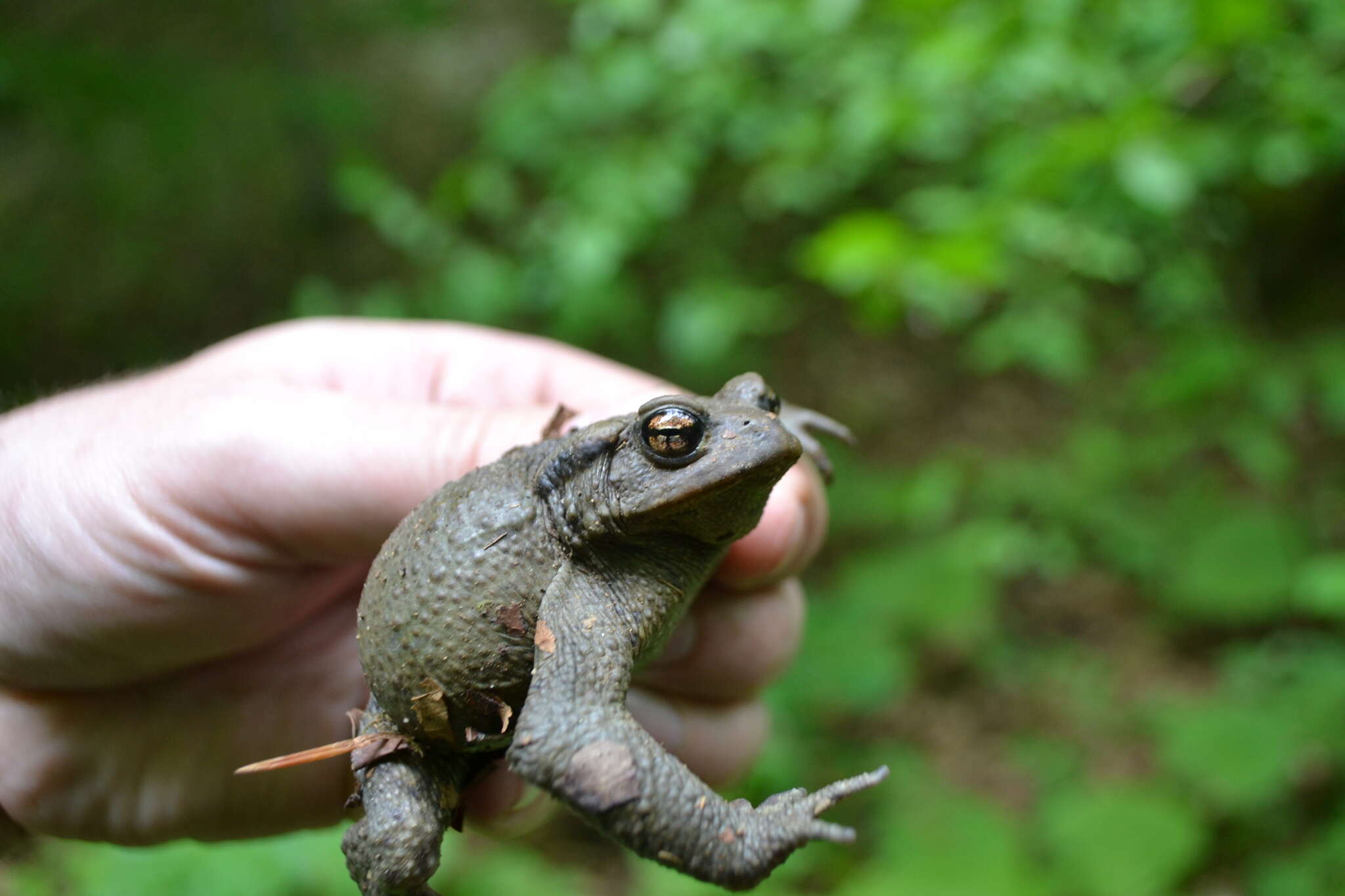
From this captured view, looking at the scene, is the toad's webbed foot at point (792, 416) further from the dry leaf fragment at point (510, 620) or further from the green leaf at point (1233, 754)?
the green leaf at point (1233, 754)

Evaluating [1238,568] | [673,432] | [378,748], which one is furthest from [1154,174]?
[1238,568]

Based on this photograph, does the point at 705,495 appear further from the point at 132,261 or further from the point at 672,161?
the point at 132,261

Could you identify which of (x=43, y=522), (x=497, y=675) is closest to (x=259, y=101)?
(x=43, y=522)

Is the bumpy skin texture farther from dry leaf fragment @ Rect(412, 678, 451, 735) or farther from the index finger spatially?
the index finger

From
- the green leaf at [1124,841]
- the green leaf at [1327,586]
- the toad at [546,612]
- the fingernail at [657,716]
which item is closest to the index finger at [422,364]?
the fingernail at [657,716]

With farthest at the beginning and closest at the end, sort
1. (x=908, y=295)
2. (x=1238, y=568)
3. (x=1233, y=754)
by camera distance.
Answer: (x=1238, y=568)
(x=1233, y=754)
(x=908, y=295)

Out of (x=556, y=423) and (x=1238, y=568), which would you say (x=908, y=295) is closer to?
(x=556, y=423)

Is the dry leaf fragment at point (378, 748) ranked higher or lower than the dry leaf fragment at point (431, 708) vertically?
lower
